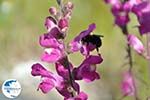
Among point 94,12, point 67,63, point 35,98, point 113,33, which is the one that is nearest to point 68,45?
point 67,63

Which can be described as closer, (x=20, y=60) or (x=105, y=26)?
(x=20, y=60)

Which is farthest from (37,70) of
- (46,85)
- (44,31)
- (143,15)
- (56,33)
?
(44,31)

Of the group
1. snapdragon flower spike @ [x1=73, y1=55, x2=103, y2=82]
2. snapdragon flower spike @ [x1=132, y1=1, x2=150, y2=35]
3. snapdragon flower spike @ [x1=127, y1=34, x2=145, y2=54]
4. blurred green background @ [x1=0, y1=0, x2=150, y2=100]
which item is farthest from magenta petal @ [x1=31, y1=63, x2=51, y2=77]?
blurred green background @ [x1=0, y1=0, x2=150, y2=100]

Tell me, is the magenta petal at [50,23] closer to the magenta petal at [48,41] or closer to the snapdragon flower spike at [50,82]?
the magenta petal at [48,41]

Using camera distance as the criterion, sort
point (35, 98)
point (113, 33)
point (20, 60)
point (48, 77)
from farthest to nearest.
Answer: point (113, 33) < point (20, 60) < point (35, 98) < point (48, 77)

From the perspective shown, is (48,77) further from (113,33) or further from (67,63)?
(113,33)

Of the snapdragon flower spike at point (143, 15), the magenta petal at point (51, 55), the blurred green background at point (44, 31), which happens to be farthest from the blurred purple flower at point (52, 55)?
the blurred green background at point (44, 31)

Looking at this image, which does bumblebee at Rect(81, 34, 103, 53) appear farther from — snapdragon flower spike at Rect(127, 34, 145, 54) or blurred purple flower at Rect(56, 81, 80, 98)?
snapdragon flower spike at Rect(127, 34, 145, 54)
